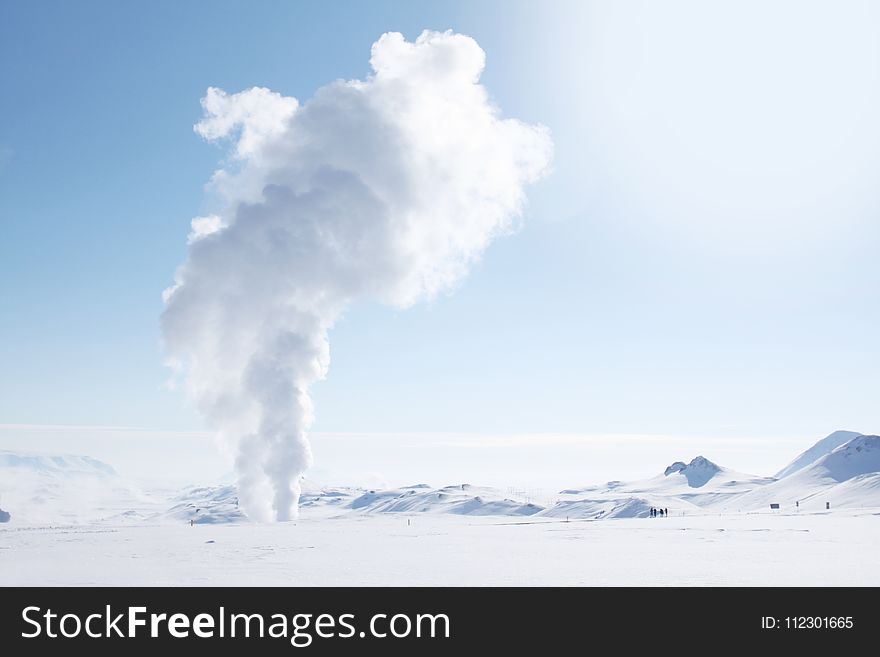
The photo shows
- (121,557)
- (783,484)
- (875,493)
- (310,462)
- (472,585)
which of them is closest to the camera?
(472,585)

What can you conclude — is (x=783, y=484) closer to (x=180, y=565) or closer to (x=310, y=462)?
(x=310, y=462)

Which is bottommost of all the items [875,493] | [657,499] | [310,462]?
[657,499]

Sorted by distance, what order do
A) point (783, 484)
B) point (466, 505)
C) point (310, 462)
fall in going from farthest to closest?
point (783, 484) → point (466, 505) → point (310, 462)

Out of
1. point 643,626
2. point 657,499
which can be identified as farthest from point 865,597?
point 657,499

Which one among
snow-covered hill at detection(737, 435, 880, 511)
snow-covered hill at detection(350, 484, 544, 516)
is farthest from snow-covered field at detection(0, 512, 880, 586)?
snow-covered hill at detection(350, 484, 544, 516)

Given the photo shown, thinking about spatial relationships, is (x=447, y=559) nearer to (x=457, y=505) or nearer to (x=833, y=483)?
(x=457, y=505)

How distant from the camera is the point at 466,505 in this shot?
151 meters

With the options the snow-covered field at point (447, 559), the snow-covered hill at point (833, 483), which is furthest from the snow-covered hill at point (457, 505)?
the snow-covered field at point (447, 559)

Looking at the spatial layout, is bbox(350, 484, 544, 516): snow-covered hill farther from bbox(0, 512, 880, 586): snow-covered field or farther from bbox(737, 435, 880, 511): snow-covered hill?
bbox(0, 512, 880, 586): snow-covered field

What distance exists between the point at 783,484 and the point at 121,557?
18204cm

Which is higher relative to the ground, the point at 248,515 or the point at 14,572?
the point at 14,572

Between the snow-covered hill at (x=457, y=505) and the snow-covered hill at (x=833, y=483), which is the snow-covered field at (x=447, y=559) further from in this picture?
the snow-covered hill at (x=457, y=505)

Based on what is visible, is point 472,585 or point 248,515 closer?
point 472,585

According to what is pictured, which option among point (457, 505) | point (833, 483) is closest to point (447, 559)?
point (457, 505)
